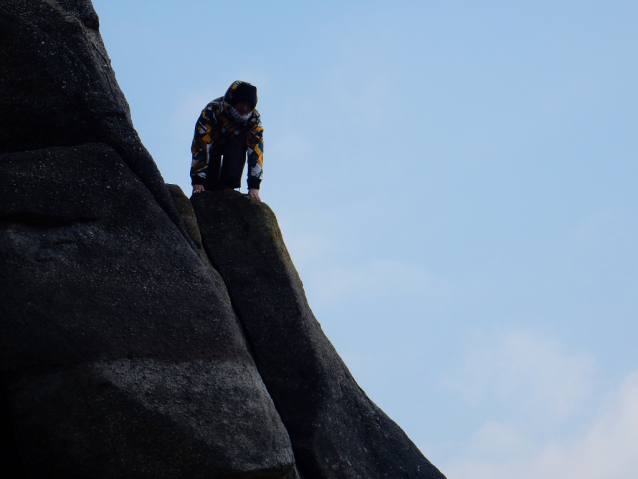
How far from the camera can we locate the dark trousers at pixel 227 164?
10430mm

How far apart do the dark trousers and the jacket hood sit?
Answer: 1.80 ft

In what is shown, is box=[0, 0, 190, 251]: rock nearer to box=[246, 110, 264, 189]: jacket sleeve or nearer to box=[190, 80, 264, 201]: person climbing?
box=[190, 80, 264, 201]: person climbing

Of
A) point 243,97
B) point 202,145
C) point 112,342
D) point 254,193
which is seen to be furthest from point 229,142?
point 112,342

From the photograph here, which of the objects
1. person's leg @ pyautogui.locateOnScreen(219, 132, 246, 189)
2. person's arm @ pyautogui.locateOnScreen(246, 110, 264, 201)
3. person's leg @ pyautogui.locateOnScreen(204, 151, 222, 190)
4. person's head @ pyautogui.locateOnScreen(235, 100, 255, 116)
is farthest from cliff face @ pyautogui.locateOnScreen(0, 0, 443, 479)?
person's head @ pyautogui.locateOnScreen(235, 100, 255, 116)

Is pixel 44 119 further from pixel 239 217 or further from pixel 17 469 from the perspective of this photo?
pixel 17 469

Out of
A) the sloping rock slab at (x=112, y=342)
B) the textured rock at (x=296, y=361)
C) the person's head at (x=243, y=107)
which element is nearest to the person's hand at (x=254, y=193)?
the textured rock at (x=296, y=361)

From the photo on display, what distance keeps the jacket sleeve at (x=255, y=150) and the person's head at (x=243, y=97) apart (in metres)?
0.23

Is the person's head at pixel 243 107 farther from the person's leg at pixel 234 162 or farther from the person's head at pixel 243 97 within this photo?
the person's leg at pixel 234 162

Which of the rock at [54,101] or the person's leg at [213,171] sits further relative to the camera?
the person's leg at [213,171]

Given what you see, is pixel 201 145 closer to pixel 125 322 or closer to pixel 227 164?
pixel 227 164

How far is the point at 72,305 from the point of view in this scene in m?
6.14

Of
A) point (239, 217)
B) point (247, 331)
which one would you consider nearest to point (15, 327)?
point (247, 331)

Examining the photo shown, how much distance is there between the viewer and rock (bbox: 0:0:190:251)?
24.8 ft

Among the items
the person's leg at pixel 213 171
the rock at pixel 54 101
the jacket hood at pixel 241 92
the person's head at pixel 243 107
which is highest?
the jacket hood at pixel 241 92
